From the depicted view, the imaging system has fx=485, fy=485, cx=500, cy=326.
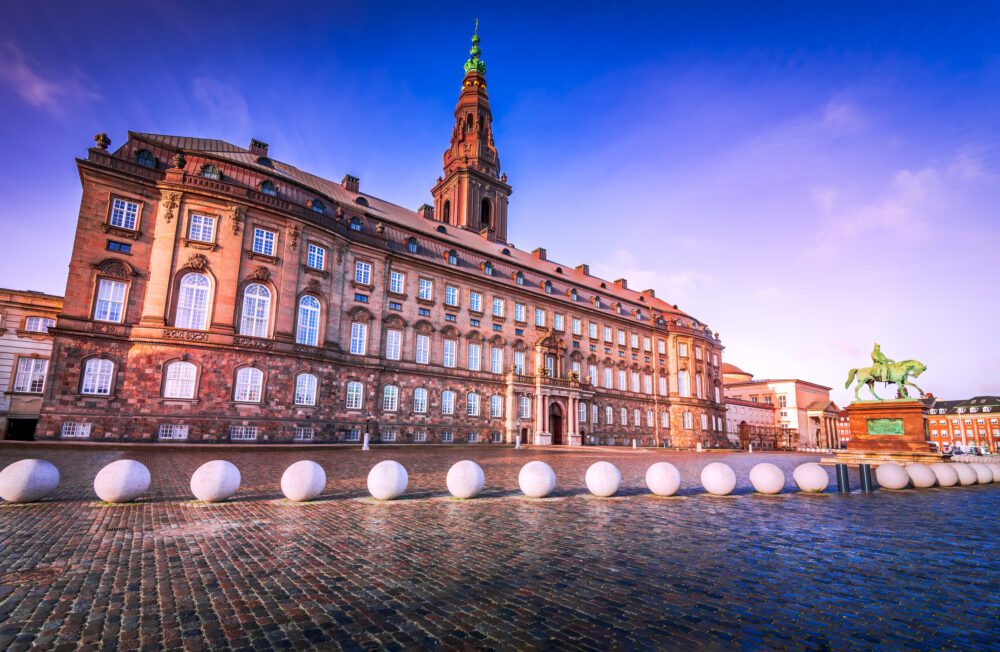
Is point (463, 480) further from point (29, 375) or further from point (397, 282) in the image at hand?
point (29, 375)

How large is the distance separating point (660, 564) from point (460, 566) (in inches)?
109

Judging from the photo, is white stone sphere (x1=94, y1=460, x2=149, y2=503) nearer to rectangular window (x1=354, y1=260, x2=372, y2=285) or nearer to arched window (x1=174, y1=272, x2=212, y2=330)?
arched window (x1=174, y1=272, x2=212, y2=330)

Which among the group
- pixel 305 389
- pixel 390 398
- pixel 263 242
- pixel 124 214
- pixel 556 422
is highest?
pixel 124 214

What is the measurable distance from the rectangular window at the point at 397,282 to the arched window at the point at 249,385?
13553 mm

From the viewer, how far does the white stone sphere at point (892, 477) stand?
16594 millimetres

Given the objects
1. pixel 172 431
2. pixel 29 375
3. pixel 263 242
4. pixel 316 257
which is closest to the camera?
pixel 172 431

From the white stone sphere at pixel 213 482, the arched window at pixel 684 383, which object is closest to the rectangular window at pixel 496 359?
the arched window at pixel 684 383

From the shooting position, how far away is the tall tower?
65500mm

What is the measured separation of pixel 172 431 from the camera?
29.5 metres

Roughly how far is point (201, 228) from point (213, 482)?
91.3 feet

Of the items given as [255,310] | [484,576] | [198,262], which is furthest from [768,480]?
[198,262]

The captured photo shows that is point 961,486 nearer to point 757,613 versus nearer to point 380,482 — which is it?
point 757,613

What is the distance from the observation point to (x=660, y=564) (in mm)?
6754

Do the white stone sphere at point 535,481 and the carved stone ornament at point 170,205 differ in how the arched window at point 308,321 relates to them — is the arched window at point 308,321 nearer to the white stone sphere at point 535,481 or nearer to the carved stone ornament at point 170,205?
the carved stone ornament at point 170,205
